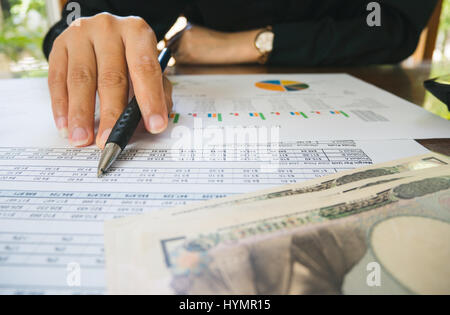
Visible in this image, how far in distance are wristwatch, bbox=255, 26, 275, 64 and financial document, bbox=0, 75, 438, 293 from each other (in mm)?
414

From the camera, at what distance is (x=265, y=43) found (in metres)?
0.83

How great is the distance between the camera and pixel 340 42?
2.71 feet

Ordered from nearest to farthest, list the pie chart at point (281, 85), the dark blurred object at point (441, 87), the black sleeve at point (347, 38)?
1. the dark blurred object at point (441, 87)
2. the pie chart at point (281, 85)
3. the black sleeve at point (347, 38)

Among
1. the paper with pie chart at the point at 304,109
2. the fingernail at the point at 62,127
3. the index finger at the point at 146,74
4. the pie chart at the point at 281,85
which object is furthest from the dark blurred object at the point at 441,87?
the fingernail at the point at 62,127

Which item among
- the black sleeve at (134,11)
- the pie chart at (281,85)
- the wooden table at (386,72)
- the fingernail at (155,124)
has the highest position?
the black sleeve at (134,11)

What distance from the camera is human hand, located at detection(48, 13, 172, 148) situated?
383 mm

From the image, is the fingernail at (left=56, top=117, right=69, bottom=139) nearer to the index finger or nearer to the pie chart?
the index finger

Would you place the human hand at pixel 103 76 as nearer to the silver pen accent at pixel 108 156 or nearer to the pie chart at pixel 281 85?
the silver pen accent at pixel 108 156

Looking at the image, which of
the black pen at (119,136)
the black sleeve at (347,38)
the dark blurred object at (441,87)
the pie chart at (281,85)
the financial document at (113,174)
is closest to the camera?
the financial document at (113,174)

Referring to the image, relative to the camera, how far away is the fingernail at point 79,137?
1.18 ft

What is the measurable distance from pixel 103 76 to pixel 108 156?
174 millimetres

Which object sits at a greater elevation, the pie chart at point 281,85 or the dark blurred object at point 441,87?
the dark blurred object at point 441,87

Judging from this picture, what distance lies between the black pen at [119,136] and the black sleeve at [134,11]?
1.31 ft

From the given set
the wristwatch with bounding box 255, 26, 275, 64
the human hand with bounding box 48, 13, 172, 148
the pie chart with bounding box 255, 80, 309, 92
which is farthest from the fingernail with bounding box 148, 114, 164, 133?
the wristwatch with bounding box 255, 26, 275, 64
